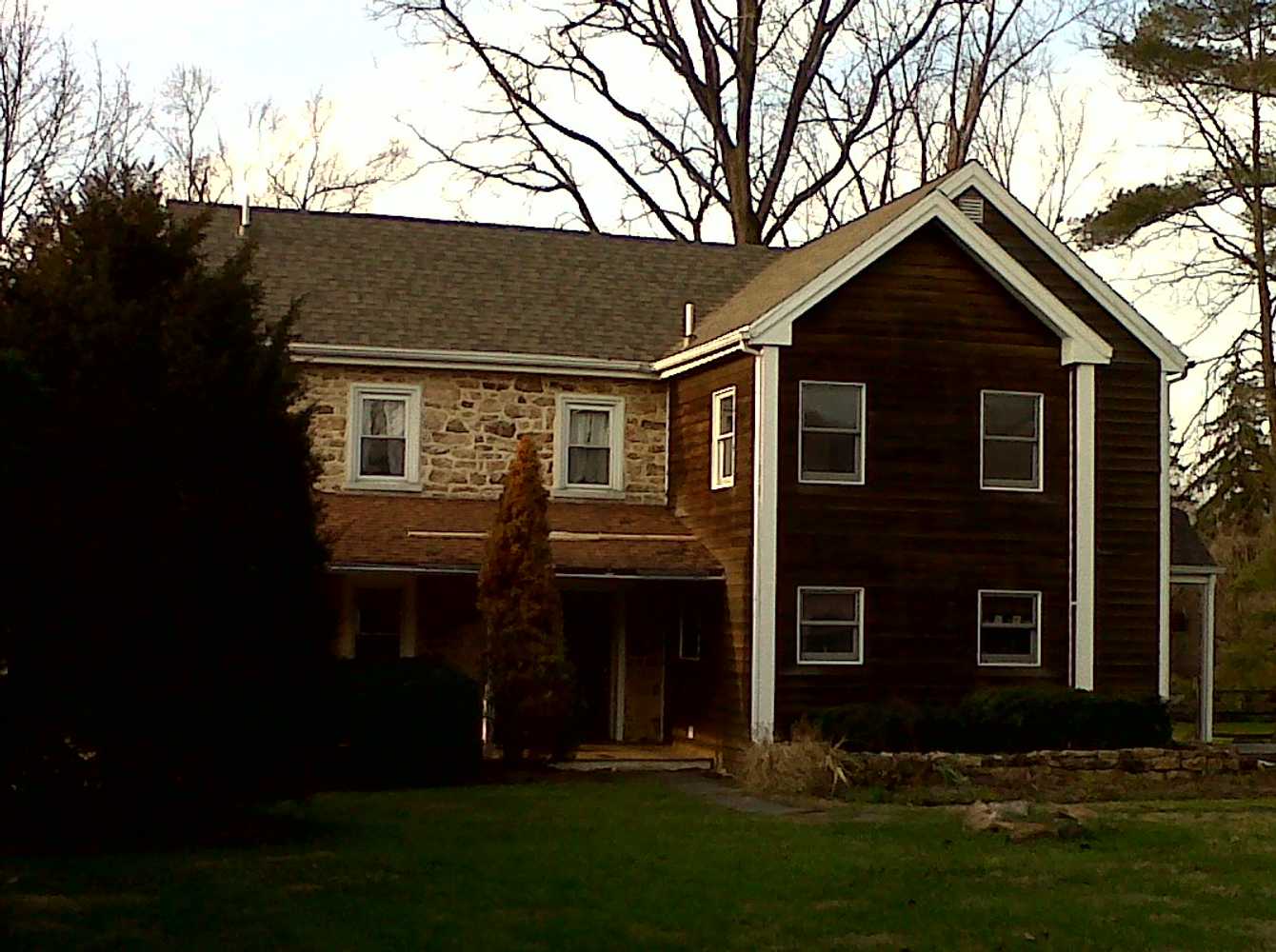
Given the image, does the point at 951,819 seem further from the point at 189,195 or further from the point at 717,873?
the point at 189,195

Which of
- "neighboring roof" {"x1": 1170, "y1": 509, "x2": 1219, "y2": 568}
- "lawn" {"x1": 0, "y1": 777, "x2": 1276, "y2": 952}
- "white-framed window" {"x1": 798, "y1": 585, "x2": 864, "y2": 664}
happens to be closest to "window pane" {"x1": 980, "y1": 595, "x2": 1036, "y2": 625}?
"white-framed window" {"x1": 798, "y1": 585, "x2": 864, "y2": 664}

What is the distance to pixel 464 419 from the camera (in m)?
23.2

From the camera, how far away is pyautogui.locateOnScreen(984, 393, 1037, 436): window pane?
22.0m

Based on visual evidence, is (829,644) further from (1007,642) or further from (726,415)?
(726,415)

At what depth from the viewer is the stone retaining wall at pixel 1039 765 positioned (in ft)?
61.4

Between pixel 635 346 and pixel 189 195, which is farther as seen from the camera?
pixel 189 195

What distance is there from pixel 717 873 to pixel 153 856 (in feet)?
13.3

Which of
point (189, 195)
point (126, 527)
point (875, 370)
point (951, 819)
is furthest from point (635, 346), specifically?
point (189, 195)

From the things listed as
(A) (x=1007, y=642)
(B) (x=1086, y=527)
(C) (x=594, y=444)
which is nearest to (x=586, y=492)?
(C) (x=594, y=444)

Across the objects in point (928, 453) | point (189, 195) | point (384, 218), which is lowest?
point (928, 453)

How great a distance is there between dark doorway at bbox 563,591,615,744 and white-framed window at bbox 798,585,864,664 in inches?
128

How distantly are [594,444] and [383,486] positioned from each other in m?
2.81

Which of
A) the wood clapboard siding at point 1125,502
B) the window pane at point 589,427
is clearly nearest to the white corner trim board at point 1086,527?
the wood clapboard siding at point 1125,502

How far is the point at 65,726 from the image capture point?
1331 centimetres
